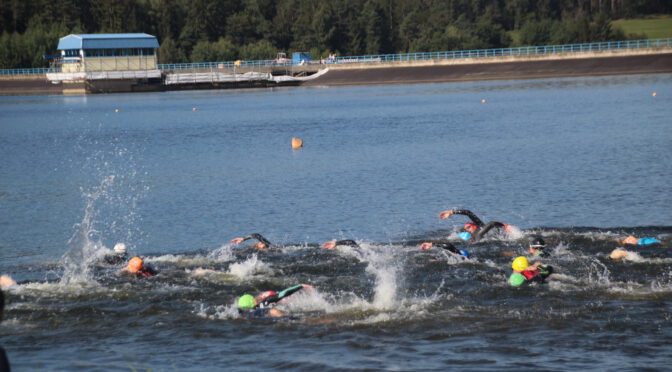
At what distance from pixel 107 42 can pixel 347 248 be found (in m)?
139

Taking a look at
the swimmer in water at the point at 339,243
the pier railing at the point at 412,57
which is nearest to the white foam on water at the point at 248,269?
the swimmer in water at the point at 339,243

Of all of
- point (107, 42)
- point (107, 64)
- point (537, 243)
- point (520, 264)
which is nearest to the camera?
point (520, 264)

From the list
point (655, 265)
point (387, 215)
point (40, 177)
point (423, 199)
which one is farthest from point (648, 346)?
point (40, 177)

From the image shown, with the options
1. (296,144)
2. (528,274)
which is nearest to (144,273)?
(528,274)

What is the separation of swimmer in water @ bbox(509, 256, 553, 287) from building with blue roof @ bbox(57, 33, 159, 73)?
471 ft

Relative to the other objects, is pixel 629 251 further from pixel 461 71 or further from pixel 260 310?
pixel 461 71

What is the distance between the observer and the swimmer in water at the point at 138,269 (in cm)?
2453

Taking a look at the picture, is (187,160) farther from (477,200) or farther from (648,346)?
(648,346)

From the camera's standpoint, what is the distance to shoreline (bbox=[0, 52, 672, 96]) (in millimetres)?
129750

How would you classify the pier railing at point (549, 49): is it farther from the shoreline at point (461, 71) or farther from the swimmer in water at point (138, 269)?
the swimmer in water at point (138, 269)

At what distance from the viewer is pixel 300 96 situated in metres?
134

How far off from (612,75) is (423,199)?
10313 centimetres

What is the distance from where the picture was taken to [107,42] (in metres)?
156

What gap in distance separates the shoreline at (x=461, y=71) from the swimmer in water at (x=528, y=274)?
373 feet
